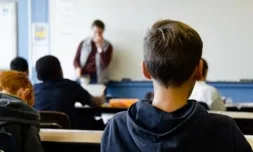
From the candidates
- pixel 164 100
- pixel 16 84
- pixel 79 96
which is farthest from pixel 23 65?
pixel 164 100

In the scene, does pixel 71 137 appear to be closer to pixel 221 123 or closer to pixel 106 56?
pixel 221 123

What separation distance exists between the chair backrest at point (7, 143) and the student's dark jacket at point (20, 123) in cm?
3

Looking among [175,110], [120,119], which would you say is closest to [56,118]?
[120,119]

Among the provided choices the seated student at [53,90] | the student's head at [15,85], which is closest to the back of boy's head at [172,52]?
the student's head at [15,85]

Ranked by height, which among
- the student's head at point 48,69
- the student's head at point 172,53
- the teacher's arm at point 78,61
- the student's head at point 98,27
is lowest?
the teacher's arm at point 78,61

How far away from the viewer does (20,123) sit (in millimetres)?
1579

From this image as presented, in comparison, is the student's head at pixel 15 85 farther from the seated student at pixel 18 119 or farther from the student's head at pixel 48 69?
the student's head at pixel 48 69

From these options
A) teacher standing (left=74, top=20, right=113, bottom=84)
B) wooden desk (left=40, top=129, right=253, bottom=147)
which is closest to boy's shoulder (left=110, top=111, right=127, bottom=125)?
wooden desk (left=40, top=129, right=253, bottom=147)

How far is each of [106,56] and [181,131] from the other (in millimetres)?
4536

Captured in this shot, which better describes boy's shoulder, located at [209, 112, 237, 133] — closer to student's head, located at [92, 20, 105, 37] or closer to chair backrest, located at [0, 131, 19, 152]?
chair backrest, located at [0, 131, 19, 152]

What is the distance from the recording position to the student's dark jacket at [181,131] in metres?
0.99

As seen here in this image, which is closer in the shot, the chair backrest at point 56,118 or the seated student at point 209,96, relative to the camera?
the chair backrest at point 56,118

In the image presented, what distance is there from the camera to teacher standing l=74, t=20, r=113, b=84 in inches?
215

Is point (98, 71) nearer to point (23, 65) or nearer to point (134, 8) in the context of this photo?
point (134, 8)
